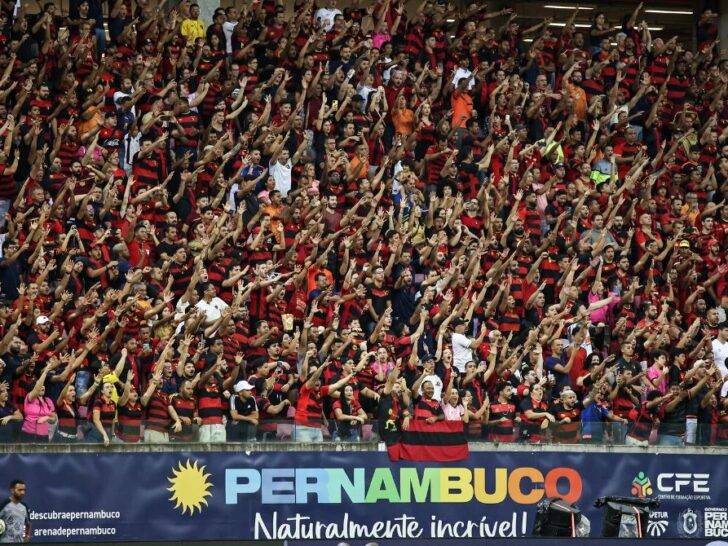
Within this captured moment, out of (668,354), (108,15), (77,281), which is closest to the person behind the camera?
(77,281)

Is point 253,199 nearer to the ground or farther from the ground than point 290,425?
farther from the ground

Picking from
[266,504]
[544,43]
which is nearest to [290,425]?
[266,504]

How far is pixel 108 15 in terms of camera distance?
98.8ft

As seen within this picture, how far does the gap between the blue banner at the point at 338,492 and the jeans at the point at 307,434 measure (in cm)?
22

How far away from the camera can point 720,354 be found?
28.2 m

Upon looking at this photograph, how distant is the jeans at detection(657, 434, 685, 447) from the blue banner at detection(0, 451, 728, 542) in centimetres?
20

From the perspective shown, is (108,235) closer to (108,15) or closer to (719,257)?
(108,15)

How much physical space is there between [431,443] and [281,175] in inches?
239

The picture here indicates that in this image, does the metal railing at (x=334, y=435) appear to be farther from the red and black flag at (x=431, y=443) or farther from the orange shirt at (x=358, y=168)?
the orange shirt at (x=358, y=168)

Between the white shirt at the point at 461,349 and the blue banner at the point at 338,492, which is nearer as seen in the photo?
the blue banner at the point at 338,492

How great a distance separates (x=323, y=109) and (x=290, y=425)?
6.97m

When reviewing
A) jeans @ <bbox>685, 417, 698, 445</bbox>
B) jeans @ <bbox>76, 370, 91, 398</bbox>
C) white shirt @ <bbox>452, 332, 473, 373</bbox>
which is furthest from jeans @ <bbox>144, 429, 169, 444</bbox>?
jeans @ <bbox>685, 417, 698, 445</bbox>

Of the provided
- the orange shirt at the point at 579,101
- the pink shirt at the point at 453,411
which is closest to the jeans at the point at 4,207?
the pink shirt at the point at 453,411

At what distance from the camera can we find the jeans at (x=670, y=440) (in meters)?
25.8
